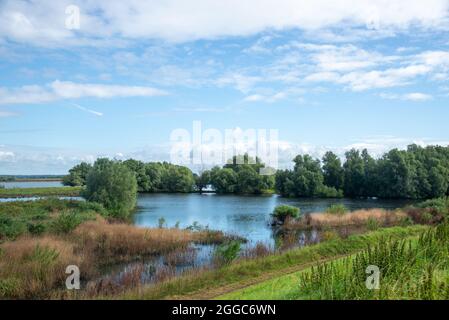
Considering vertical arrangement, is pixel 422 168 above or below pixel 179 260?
above

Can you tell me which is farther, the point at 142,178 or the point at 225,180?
the point at 225,180

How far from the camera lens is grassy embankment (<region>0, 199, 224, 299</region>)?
551 inches

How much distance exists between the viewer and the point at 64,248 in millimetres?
18469

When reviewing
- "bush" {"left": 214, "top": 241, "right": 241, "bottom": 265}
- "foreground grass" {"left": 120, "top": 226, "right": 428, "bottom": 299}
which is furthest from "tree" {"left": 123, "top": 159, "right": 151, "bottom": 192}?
"bush" {"left": 214, "top": 241, "right": 241, "bottom": 265}

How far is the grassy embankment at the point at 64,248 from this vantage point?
13992 millimetres

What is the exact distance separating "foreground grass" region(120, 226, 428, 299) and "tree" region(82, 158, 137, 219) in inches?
1111

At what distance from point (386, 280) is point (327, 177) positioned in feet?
255

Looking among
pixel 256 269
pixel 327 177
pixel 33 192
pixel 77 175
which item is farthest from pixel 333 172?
pixel 256 269

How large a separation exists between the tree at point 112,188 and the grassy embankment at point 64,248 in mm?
10468

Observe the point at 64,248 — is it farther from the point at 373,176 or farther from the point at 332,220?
the point at 373,176
